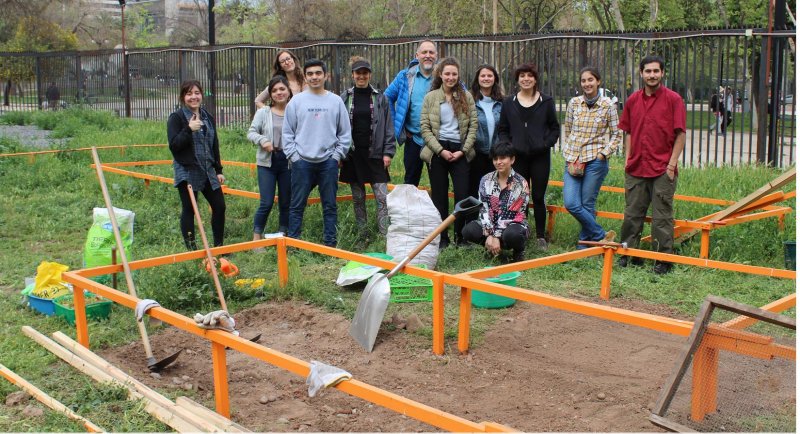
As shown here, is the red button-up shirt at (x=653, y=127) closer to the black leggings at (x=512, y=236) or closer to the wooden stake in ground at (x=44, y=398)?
the black leggings at (x=512, y=236)

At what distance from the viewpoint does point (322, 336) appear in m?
5.69

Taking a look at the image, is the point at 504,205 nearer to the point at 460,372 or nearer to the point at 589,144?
the point at 589,144

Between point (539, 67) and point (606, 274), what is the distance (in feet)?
23.0

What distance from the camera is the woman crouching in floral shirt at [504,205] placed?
23.9 ft

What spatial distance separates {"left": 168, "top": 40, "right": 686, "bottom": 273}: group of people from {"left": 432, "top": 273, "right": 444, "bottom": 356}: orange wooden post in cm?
223

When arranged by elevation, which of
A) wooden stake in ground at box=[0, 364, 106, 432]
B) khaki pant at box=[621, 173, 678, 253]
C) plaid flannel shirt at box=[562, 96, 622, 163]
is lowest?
wooden stake in ground at box=[0, 364, 106, 432]

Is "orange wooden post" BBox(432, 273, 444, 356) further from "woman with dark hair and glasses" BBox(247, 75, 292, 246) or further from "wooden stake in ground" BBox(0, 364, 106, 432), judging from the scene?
"woman with dark hair and glasses" BBox(247, 75, 292, 246)

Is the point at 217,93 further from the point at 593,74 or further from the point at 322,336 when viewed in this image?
the point at 322,336

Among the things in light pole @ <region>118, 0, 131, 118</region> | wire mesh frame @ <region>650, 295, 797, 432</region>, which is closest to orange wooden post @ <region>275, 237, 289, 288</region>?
wire mesh frame @ <region>650, 295, 797, 432</region>

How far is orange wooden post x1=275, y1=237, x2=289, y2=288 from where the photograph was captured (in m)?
6.42

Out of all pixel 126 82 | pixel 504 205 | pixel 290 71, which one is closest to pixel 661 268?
pixel 504 205

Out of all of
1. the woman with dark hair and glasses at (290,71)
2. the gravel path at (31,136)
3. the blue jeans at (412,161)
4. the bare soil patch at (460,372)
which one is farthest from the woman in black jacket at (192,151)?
the gravel path at (31,136)

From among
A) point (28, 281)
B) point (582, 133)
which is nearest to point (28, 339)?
point (28, 281)

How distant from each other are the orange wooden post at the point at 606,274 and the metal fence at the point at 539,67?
15.1 ft
